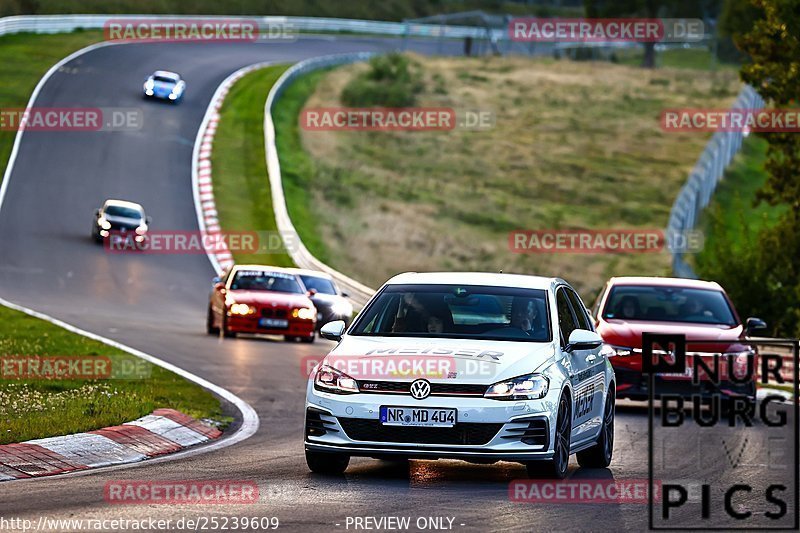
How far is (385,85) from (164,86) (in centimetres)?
1499

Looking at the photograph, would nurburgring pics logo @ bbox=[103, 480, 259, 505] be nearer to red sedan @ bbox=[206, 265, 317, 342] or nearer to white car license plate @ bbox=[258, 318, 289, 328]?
red sedan @ bbox=[206, 265, 317, 342]

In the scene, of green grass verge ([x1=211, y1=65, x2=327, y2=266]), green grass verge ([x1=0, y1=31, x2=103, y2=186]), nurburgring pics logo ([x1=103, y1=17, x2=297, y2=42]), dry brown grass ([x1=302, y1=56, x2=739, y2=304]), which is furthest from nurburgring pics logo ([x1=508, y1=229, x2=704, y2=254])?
nurburgring pics logo ([x1=103, y1=17, x2=297, y2=42])

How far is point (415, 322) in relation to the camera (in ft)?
39.7

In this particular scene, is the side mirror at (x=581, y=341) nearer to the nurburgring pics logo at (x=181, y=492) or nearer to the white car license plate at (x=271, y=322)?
the nurburgring pics logo at (x=181, y=492)

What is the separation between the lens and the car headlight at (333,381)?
1120 centimetres

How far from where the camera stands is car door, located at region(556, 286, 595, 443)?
471 inches

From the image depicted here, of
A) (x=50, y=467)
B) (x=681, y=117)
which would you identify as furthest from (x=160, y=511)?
(x=681, y=117)

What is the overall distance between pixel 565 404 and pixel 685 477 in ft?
4.07

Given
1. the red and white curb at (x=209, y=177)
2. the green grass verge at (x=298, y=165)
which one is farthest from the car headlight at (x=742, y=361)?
the green grass verge at (x=298, y=165)

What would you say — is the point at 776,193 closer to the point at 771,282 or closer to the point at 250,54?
the point at 771,282

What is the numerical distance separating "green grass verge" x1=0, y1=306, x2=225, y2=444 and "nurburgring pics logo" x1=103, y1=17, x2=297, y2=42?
5446cm

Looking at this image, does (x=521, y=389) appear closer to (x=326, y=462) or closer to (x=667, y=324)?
(x=326, y=462)

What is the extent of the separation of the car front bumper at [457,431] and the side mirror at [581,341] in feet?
2.56

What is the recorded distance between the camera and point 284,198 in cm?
4978
